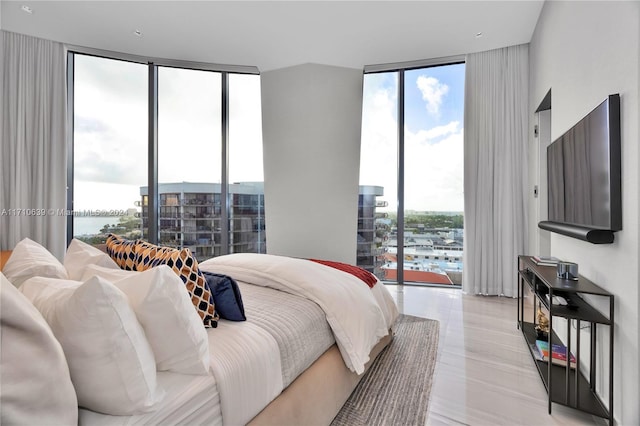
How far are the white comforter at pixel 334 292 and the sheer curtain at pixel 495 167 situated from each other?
2238 mm

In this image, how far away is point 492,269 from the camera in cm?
362

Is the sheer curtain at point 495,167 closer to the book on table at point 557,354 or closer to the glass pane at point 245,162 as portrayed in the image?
the book on table at point 557,354

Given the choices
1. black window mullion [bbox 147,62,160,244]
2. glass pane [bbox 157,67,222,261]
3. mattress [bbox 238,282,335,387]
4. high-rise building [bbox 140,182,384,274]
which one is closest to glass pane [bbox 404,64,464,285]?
high-rise building [bbox 140,182,384,274]

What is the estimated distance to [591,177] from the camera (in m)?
1.67

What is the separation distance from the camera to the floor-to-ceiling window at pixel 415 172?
3.95m

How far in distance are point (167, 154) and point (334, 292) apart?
3485 mm

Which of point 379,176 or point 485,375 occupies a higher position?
point 379,176

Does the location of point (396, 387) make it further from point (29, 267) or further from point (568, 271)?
point (29, 267)

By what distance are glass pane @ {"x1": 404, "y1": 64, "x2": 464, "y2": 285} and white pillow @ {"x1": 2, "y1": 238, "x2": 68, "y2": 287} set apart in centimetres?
359

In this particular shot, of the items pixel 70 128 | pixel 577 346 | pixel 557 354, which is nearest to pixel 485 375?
pixel 557 354

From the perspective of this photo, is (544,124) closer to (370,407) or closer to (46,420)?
(370,407)

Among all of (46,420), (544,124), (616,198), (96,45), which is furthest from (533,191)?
(96,45)

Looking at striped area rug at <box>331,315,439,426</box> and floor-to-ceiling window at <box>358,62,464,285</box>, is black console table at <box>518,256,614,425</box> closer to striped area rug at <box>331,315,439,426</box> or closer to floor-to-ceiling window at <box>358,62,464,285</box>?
striped area rug at <box>331,315,439,426</box>

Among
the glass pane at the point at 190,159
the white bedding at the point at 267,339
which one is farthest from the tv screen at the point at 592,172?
the glass pane at the point at 190,159
